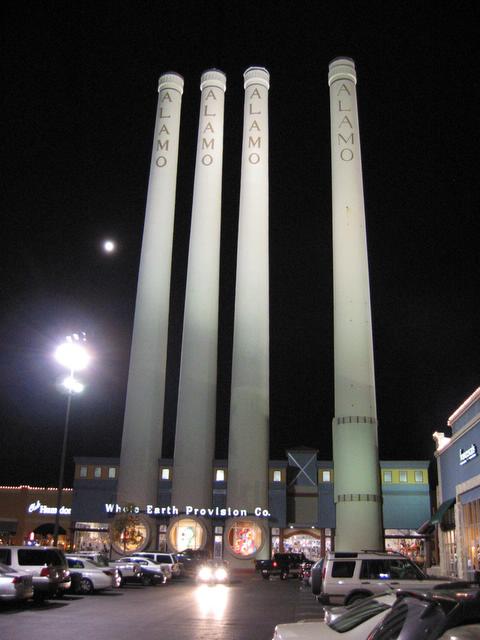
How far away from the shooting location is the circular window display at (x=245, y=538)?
57094 mm

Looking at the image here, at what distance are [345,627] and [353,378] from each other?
4635cm

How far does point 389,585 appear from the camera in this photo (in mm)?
→ 19000

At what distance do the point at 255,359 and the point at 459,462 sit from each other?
69.5 feet

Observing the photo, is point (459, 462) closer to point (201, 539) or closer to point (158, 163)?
point (201, 539)

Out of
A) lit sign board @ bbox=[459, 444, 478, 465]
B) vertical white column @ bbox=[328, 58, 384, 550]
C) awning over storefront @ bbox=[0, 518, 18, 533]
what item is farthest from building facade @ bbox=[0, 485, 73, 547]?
lit sign board @ bbox=[459, 444, 478, 465]

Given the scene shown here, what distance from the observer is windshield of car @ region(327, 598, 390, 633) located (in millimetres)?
7754

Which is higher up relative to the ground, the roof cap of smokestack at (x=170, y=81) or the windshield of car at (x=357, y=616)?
the roof cap of smokestack at (x=170, y=81)

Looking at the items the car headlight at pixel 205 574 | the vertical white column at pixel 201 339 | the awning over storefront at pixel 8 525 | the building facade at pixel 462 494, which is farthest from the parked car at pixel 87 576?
the awning over storefront at pixel 8 525

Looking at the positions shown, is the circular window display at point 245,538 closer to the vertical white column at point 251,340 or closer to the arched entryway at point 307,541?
the vertical white column at point 251,340

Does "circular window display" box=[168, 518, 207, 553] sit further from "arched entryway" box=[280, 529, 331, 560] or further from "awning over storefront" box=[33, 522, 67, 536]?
"awning over storefront" box=[33, 522, 67, 536]

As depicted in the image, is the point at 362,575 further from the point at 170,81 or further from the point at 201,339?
the point at 170,81

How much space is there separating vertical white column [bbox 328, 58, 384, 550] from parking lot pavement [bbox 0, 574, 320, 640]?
80.1 feet

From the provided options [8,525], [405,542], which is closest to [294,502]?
[405,542]

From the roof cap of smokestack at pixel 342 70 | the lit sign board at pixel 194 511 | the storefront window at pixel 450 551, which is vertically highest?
the roof cap of smokestack at pixel 342 70
